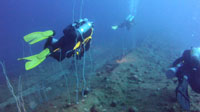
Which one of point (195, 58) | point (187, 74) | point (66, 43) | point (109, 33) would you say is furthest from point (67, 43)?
point (109, 33)

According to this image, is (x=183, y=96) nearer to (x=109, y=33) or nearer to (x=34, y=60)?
(x=34, y=60)

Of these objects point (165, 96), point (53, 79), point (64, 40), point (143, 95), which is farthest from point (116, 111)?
point (53, 79)

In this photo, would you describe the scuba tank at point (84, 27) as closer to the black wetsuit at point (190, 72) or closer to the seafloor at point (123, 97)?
the seafloor at point (123, 97)

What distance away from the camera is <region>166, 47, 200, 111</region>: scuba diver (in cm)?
300

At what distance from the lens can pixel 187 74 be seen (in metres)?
3.45

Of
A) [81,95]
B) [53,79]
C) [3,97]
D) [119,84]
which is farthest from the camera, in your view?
[53,79]

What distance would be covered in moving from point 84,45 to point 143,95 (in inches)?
83.1

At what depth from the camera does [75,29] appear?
3.80m

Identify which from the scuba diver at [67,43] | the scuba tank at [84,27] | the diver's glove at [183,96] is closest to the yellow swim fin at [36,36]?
the scuba diver at [67,43]

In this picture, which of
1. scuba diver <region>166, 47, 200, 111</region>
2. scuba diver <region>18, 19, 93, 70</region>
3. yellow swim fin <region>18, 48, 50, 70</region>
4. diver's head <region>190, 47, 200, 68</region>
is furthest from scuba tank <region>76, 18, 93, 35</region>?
diver's head <region>190, 47, 200, 68</region>

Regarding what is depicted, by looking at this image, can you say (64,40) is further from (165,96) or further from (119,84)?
(165,96)

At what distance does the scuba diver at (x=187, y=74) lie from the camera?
9.84 ft

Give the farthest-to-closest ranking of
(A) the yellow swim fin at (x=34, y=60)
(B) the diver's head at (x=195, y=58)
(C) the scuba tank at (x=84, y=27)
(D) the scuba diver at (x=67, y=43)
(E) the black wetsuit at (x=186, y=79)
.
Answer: (C) the scuba tank at (x=84, y=27) < (D) the scuba diver at (x=67, y=43) < (B) the diver's head at (x=195, y=58) < (E) the black wetsuit at (x=186, y=79) < (A) the yellow swim fin at (x=34, y=60)

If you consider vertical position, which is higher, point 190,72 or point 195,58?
point 195,58
